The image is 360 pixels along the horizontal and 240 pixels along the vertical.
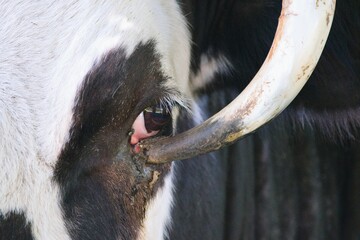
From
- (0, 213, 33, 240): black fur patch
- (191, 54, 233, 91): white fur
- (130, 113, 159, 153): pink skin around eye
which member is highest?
(191, 54, 233, 91): white fur

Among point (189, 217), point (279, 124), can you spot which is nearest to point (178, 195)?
point (189, 217)

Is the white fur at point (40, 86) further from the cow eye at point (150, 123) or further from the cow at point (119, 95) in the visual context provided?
the cow eye at point (150, 123)

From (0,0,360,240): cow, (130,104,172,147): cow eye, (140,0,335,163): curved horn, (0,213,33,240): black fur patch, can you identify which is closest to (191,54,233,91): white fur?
(0,0,360,240): cow

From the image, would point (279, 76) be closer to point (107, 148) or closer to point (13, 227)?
point (107, 148)

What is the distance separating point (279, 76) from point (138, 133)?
0.28 meters

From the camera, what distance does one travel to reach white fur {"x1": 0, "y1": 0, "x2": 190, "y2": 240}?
3.59ft

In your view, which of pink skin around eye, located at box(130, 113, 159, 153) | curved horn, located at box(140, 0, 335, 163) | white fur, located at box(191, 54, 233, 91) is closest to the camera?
curved horn, located at box(140, 0, 335, 163)

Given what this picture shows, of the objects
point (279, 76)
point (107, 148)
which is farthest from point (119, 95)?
point (279, 76)

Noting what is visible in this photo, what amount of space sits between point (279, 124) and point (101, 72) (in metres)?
0.58

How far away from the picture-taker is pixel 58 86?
111 centimetres

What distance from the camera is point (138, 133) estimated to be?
1252 millimetres

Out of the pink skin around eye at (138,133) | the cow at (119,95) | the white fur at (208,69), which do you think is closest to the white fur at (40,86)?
the cow at (119,95)

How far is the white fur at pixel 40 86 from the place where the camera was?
110 cm

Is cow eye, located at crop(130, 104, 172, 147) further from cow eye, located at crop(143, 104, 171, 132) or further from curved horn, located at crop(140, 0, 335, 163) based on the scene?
curved horn, located at crop(140, 0, 335, 163)
